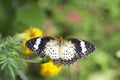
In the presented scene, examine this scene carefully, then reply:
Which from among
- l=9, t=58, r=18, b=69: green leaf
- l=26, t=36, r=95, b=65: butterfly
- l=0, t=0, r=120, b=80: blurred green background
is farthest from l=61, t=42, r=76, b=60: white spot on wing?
l=0, t=0, r=120, b=80: blurred green background

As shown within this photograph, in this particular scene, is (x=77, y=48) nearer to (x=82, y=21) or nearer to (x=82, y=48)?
(x=82, y=48)

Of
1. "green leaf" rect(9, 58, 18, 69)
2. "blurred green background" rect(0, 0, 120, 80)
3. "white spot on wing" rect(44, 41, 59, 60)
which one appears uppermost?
"blurred green background" rect(0, 0, 120, 80)

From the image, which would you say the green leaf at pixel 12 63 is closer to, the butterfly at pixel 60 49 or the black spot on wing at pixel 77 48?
the butterfly at pixel 60 49

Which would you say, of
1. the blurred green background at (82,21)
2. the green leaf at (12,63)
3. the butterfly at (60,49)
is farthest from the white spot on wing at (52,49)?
the blurred green background at (82,21)

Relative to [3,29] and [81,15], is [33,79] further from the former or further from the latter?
[81,15]

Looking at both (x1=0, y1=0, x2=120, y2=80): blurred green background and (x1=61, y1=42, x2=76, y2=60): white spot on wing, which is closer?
(x1=61, y1=42, x2=76, y2=60): white spot on wing

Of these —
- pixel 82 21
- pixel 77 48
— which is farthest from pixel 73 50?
pixel 82 21

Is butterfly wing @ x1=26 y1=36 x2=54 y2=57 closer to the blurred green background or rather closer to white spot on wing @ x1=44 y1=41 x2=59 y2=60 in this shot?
white spot on wing @ x1=44 y1=41 x2=59 y2=60
